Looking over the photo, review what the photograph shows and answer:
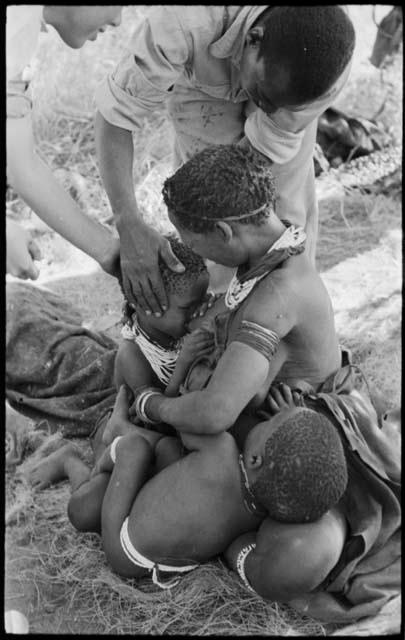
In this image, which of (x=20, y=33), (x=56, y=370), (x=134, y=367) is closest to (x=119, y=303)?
(x=56, y=370)

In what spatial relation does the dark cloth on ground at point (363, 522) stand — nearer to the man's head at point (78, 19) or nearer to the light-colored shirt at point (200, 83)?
the light-colored shirt at point (200, 83)

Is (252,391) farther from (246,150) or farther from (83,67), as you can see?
(83,67)

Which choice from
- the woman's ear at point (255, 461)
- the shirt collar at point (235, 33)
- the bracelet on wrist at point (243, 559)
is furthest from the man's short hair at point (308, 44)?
the bracelet on wrist at point (243, 559)

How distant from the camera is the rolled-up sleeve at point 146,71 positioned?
2658mm

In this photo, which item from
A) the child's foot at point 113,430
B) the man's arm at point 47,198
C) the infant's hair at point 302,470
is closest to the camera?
the infant's hair at point 302,470

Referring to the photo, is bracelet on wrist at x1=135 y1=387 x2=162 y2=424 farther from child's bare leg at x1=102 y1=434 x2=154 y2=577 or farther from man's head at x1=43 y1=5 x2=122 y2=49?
man's head at x1=43 y1=5 x2=122 y2=49

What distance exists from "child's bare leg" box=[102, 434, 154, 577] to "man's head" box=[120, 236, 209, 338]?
17.3 inches

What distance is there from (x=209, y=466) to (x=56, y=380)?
4.14 ft

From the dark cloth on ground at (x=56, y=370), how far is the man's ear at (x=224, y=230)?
112cm

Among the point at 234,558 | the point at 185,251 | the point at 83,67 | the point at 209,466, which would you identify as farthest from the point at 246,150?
the point at 83,67

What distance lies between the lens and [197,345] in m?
2.63

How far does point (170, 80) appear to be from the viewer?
2.76 m

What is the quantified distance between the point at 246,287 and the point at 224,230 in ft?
0.58

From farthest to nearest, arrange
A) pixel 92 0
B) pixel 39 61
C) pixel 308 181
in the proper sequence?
pixel 39 61 → pixel 308 181 → pixel 92 0
